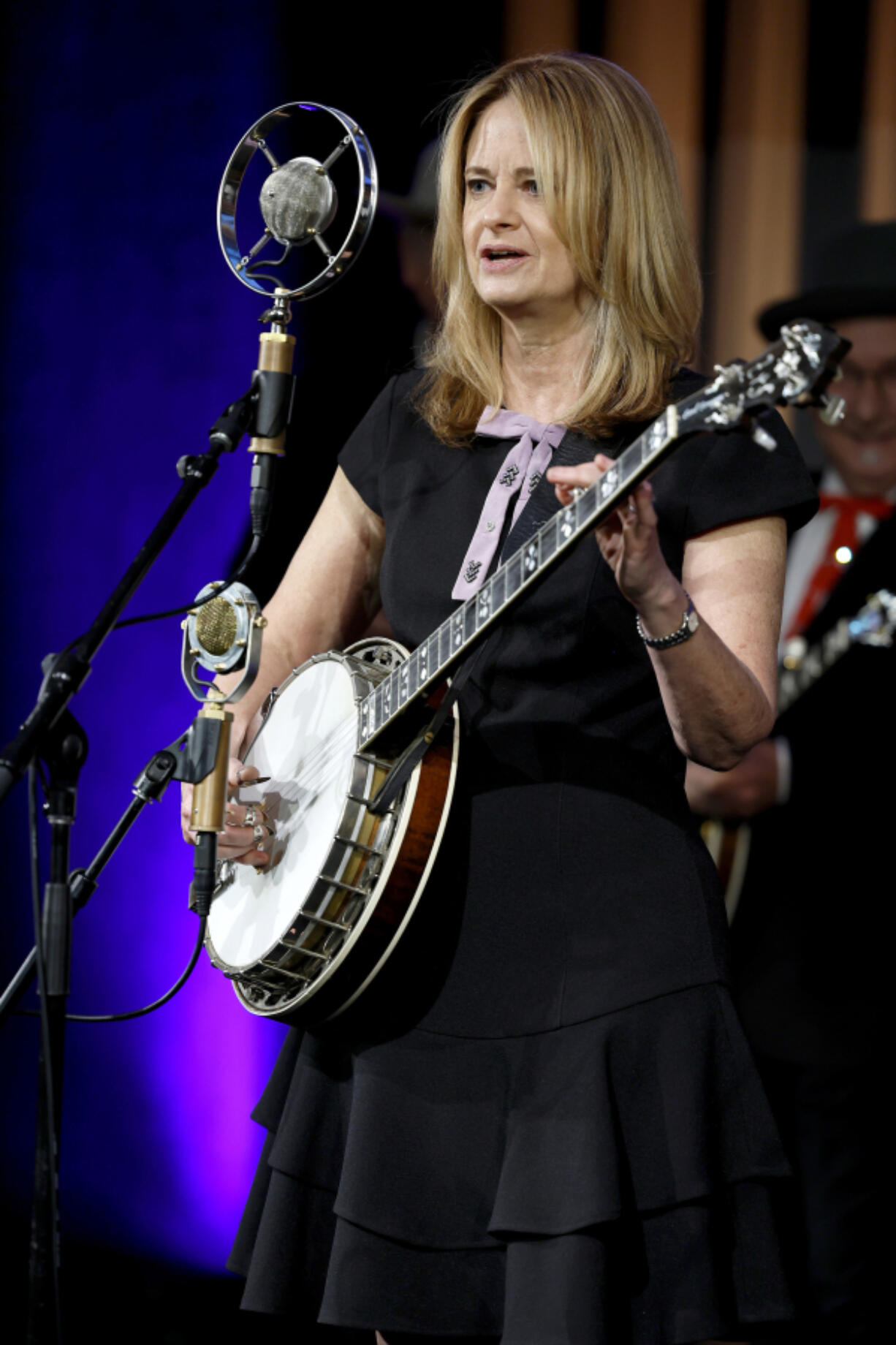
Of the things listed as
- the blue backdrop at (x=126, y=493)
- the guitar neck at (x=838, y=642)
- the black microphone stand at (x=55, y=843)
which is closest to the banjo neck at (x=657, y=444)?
the black microphone stand at (x=55, y=843)

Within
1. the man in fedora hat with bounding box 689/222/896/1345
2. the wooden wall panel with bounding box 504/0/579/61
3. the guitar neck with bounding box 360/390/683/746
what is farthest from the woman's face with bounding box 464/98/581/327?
the wooden wall panel with bounding box 504/0/579/61

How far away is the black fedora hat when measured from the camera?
3391mm

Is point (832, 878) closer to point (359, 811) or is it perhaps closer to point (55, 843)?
point (359, 811)

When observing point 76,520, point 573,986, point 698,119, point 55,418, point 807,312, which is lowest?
point 573,986

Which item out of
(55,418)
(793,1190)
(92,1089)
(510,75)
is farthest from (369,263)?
(793,1190)

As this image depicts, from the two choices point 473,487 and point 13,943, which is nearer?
point 473,487

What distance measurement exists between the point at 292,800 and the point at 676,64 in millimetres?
2534

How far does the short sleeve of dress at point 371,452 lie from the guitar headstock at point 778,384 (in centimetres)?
75

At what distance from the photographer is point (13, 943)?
354 centimetres

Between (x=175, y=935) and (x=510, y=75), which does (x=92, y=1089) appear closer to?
(x=175, y=935)

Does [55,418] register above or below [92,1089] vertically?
above

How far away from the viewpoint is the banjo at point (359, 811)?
1544 millimetres

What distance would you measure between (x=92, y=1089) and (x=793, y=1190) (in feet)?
5.35

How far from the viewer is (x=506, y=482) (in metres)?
1.81
